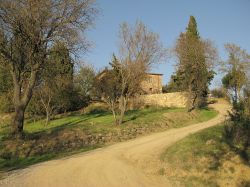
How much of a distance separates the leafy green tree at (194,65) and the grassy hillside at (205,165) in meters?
22.6

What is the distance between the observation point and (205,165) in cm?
1384

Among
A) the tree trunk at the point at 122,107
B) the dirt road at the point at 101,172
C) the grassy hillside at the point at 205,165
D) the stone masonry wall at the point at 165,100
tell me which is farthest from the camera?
the stone masonry wall at the point at 165,100

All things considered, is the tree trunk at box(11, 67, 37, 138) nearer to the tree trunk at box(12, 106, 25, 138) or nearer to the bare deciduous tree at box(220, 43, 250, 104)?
the tree trunk at box(12, 106, 25, 138)

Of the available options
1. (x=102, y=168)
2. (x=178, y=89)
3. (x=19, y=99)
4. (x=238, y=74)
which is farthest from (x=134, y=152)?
(x=178, y=89)

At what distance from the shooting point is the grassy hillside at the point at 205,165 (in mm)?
12070

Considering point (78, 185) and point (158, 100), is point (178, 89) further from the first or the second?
point (78, 185)

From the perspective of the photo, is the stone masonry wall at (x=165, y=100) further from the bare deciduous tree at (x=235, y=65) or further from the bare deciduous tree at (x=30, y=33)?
the bare deciduous tree at (x=30, y=33)

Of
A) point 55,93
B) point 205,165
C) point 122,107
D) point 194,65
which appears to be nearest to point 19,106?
point 122,107

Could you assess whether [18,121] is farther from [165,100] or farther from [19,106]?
[165,100]

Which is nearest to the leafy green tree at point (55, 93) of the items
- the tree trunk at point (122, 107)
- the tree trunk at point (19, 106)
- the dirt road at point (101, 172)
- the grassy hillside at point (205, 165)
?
the tree trunk at point (122, 107)

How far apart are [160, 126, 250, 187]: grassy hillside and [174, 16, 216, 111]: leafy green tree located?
22558 mm

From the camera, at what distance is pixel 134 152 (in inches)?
682

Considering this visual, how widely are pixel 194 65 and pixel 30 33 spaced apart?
23.9m

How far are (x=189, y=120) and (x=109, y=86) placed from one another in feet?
30.8
